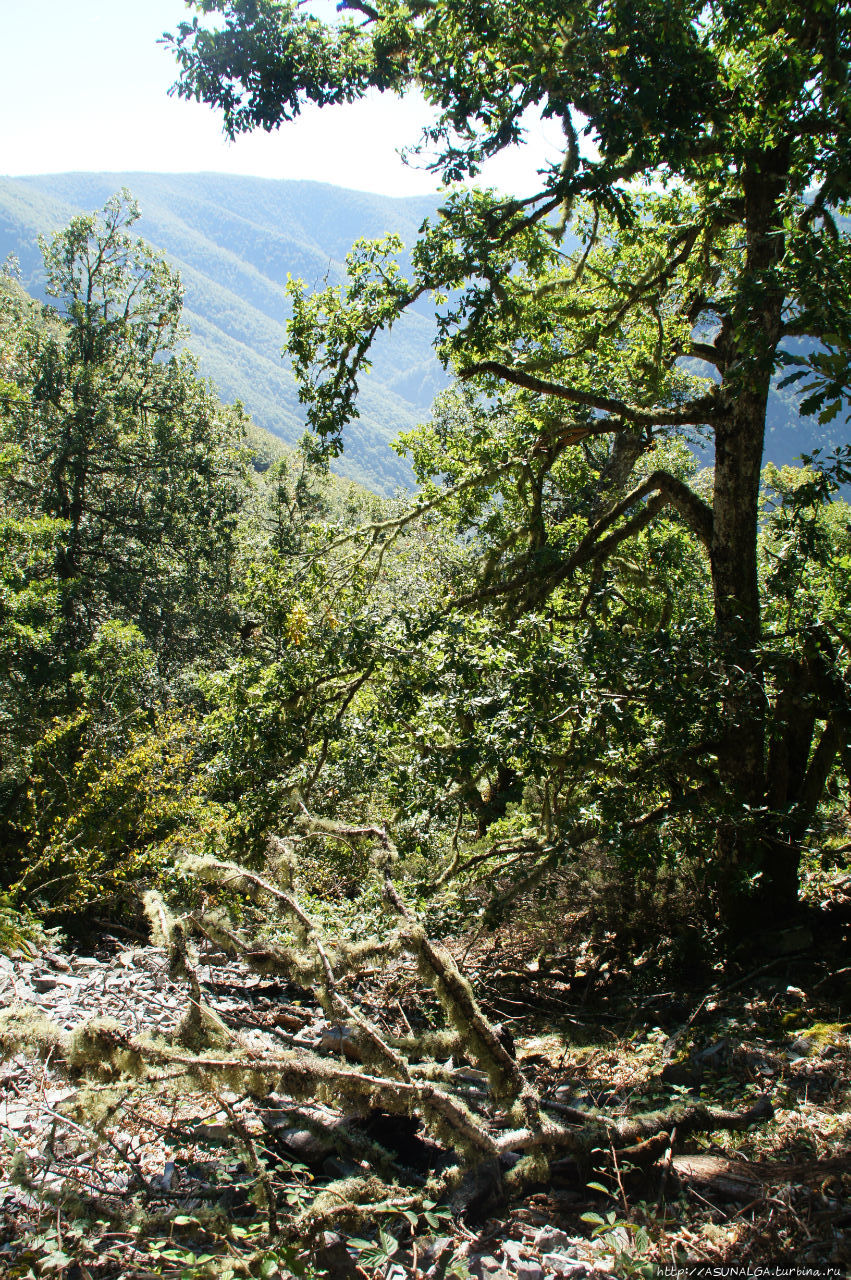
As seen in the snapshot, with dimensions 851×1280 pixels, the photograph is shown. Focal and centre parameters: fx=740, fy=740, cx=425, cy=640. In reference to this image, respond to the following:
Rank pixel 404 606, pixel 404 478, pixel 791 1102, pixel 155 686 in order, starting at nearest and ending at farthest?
pixel 791 1102, pixel 404 606, pixel 155 686, pixel 404 478

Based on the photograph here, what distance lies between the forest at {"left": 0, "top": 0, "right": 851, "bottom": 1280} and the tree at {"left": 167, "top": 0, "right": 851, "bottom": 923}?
0.04 metres

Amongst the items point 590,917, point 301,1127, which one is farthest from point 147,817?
point 301,1127

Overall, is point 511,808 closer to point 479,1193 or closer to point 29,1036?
point 479,1193

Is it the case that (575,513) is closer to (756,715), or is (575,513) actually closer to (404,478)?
(756,715)

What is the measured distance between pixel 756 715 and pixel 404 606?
2947 mm

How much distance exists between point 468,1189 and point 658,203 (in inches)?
318

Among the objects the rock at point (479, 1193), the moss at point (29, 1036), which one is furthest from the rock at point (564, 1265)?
the moss at point (29, 1036)

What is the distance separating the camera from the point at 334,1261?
9.00 ft

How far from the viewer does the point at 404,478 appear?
199250mm

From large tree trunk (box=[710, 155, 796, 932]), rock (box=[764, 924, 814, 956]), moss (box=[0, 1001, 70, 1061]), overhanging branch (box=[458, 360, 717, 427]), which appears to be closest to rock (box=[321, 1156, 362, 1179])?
moss (box=[0, 1001, 70, 1061])

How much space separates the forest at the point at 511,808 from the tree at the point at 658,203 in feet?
0.12

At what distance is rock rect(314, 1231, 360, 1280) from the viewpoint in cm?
271

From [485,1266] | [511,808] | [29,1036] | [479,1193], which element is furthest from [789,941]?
[29,1036]

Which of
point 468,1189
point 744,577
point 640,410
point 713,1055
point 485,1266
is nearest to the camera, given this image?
point 485,1266
